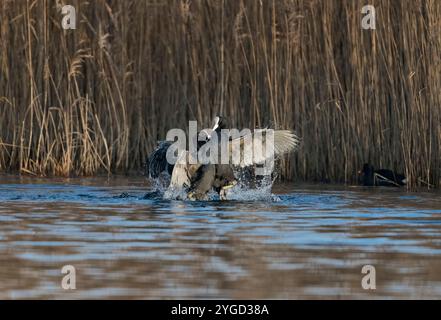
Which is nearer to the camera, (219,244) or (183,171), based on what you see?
(219,244)

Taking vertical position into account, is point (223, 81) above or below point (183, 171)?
above

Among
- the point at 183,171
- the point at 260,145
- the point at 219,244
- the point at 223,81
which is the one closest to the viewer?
the point at 219,244

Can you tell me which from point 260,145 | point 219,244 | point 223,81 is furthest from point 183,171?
point 219,244

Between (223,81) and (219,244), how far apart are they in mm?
5845

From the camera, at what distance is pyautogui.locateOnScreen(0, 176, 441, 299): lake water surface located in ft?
20.3

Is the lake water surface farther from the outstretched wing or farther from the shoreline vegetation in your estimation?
Answer: the shoreline vegetation

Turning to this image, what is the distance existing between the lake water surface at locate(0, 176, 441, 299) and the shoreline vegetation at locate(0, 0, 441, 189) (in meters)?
1.00

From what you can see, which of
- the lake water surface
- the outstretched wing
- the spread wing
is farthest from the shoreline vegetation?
the spread wing

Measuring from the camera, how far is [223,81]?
13602mm

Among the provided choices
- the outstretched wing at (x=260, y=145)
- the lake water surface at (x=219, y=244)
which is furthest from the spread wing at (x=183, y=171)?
the outstretched wing at (x=260, y=145)

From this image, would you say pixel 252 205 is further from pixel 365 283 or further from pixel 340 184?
pixel 365 283

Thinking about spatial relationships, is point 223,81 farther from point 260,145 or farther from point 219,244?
point 219,244

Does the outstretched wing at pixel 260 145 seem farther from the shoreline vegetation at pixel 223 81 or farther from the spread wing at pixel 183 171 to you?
the shoreline vegetation at pixel 223 81
